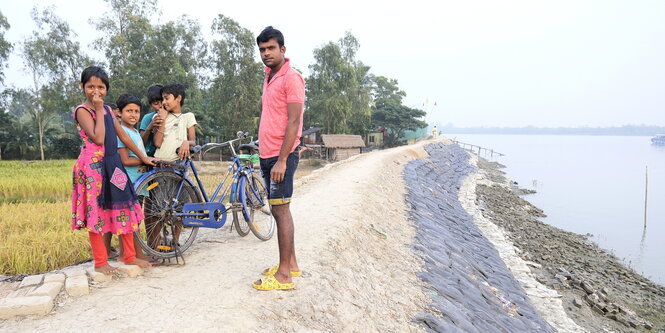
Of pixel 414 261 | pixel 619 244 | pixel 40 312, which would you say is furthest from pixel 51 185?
pixel 619 244

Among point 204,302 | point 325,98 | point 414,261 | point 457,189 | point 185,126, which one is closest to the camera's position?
point 204,302

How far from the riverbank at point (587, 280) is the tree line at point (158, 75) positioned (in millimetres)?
17997

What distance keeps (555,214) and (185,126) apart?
19.2 meters

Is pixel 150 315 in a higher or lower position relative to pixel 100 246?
lower

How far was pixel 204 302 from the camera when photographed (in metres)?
2.77

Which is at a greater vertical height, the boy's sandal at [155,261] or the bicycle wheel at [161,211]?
the bicycle wheel at [161,211]

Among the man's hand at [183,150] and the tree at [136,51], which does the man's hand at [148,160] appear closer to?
the man's hand at [183,150]

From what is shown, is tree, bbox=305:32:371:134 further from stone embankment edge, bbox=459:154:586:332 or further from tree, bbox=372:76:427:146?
stone embankment edge, bbox=459:154:586:332

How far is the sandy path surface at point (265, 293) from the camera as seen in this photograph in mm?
2512

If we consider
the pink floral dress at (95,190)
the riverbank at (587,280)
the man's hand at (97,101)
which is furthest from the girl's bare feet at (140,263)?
the riverbank at (587,280)

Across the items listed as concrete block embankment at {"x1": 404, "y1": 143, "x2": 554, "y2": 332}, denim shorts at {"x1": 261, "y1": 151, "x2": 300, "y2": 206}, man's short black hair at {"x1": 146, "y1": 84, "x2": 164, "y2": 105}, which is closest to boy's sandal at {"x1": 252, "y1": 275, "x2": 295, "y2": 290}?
denim shorts at {"x1": 261, "y1": 151, "x2": 300, "y2": 206}

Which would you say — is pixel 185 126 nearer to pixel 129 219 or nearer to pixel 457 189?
pixel 129 219

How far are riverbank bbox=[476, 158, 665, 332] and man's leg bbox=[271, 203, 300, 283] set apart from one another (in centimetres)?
567

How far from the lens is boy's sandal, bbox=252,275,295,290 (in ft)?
9.85
